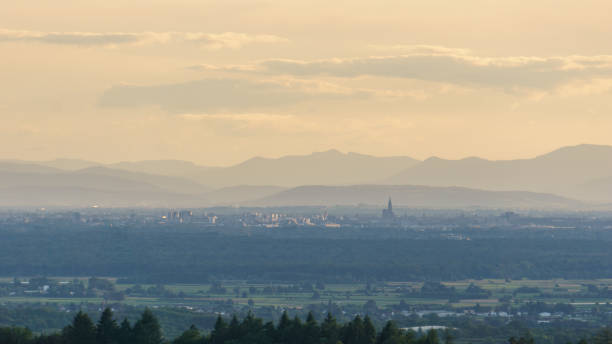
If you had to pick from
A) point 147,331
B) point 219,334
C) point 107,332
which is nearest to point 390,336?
point 219,334

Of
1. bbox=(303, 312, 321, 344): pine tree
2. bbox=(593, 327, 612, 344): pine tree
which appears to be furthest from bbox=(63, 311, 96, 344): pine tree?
bbox=(593, 327, 612, 344): pine tree

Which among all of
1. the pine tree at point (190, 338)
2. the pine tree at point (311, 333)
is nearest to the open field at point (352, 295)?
the pine tree at point (190, 338)

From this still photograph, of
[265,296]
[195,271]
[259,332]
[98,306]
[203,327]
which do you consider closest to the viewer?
[259,332]

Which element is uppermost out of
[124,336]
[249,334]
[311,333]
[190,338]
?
[311,333]

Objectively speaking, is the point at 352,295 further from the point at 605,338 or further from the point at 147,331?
the point at 147,331

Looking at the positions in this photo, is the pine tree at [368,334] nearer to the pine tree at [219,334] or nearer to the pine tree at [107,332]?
the pine tree at [219,334]

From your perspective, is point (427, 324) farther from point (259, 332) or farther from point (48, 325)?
point (259, 332)

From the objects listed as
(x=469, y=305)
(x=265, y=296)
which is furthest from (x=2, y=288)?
(x=469, y=305)

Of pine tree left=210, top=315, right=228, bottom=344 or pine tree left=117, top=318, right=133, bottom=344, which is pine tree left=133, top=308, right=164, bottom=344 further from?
pine tree left=210, top=315, right=228, bottom=344

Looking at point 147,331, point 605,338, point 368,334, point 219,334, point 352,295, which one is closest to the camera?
point 368,334

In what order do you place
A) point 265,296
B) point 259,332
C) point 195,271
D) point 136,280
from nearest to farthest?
point 259,332
point 265,296
point 136,280
point 195,271

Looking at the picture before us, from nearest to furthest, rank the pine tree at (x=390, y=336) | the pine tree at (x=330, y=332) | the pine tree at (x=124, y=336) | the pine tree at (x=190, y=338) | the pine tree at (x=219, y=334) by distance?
1. the pine tree at (x=330, y=332)
2. the pine tree at (x=390, y=336)
3. the pine tree at (x=124, y=336)
4. the pine tree at (x=190, y=338)
5. the pine tree at (x=219, y=334)
